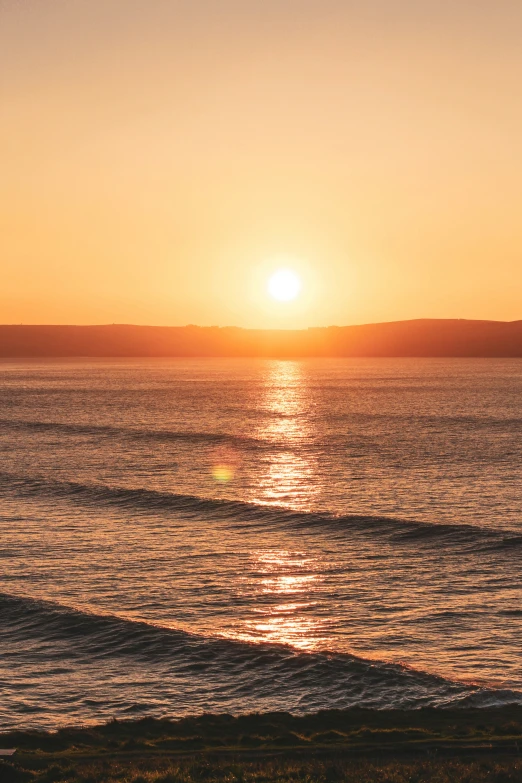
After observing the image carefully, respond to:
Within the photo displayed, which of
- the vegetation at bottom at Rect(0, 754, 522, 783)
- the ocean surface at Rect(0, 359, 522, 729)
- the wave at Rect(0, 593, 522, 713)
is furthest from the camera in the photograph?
the ocean surface at Rect(0, 359, 522, 729)

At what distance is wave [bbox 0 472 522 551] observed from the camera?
37688 mm

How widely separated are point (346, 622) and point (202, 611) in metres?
4.50

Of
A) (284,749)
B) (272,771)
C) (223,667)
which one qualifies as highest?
(272,771)

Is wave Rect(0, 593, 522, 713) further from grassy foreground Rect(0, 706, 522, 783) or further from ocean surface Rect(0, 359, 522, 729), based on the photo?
grassy foreground Rect(0, 706, 522, 783)

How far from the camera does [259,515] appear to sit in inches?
1725

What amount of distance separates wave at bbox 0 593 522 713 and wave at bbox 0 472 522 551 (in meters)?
15.0

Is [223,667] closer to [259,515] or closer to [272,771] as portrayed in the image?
[272,771]

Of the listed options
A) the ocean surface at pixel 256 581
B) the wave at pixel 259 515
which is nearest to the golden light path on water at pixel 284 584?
the ocean surface at pixel 256 581

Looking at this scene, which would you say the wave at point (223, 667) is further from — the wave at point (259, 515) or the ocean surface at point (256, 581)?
the wave at point (259, 515)

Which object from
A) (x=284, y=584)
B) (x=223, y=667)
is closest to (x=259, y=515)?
(x=284, y=584)

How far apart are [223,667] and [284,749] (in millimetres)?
5655

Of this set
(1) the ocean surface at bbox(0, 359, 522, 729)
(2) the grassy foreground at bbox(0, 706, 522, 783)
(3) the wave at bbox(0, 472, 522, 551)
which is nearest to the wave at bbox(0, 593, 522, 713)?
(1) the ocean surface at bbox(0, 359, 522, 729)

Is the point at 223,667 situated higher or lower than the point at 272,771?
lower

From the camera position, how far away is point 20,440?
8231 centimetres
